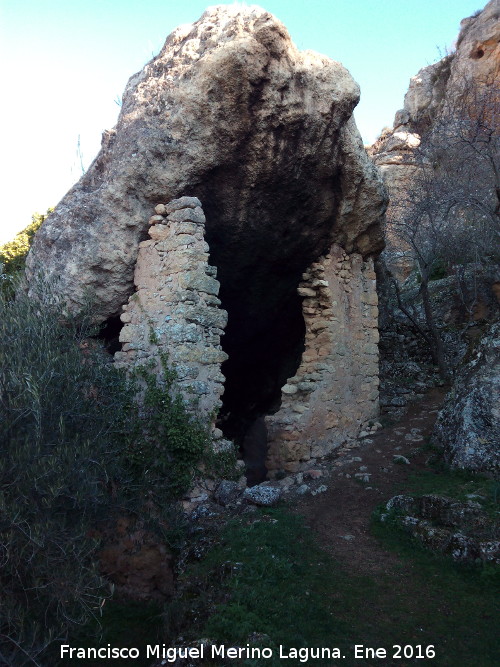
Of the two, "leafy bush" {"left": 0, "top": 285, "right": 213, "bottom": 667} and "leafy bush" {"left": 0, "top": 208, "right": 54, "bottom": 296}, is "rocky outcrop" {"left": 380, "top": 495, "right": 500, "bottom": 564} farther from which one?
"leafy bush" {"left": 0, "top": 208, "right": 54, "bottom": 296}

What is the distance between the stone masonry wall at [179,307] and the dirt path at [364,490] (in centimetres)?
165

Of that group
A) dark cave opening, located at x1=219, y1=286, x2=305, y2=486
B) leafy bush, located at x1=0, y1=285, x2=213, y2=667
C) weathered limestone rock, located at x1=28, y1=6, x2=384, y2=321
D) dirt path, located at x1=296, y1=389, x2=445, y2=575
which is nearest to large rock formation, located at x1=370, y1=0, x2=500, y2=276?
dark cave opening, located at x1=219, y1=286, x2=305, y2=486

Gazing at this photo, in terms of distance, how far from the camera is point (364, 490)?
644 centimetres

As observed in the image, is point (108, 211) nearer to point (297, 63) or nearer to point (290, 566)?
point (297, 63)

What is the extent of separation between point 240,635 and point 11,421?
7.06ft

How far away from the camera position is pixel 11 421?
4.01 m

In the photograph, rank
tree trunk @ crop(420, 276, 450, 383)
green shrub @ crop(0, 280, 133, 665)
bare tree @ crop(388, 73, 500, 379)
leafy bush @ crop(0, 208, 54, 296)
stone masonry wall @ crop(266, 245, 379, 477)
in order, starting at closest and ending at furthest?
green shrub @ crop(0, 280, 133, 665) → stone masonry wall @ crop(266, 245, 379, 477) → leafy bush @ crop(0, 208, 54, 296) → tree trunk @ crop(420, 276, 450, 383) → bare tree @ crop(388, 73, 500, 379)

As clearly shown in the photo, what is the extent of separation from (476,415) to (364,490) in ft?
5.01

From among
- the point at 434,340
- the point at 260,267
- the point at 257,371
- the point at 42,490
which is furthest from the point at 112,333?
the point at 434,340

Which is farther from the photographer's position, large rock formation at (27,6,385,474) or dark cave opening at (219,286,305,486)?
dark cave opening at (219,286,305,486)

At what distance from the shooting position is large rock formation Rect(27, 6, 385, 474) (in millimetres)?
6188

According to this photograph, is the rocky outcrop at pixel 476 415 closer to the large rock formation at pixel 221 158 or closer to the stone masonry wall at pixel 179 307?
the large rock formation at pixel 221 158

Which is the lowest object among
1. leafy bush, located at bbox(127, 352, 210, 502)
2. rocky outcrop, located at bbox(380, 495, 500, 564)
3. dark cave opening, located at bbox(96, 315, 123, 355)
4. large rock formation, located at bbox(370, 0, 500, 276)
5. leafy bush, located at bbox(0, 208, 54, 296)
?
rocky outcrop, located at bbox(380, 495, 500, 564)

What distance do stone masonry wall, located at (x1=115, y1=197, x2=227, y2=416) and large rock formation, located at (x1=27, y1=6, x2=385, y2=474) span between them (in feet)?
0.57
